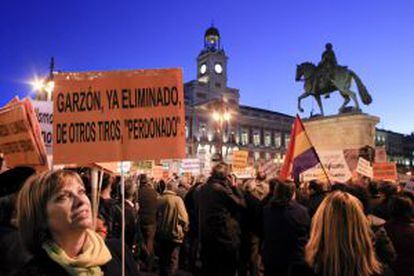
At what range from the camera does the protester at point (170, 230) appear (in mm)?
7984

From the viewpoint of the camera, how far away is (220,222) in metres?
6.16

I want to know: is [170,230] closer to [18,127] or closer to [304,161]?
[304,161]

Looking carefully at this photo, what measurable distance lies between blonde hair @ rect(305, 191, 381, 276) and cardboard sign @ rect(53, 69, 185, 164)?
1.50 meters

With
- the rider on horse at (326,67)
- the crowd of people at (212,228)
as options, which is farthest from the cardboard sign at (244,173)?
the rider on horse at (326,67)

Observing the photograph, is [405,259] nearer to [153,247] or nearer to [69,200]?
[69,200]

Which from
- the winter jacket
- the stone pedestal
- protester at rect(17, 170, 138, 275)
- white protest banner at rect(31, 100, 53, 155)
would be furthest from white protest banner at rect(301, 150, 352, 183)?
protester at rect(17, 170, 138, 275)

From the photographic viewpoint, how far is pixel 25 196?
7.51 ft

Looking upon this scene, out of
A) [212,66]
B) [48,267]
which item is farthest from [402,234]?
[212,66]

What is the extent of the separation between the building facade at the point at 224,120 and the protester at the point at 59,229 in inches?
2817

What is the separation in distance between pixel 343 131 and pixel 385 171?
7751 mm

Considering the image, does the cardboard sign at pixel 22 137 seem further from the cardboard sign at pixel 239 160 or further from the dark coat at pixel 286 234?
the cardboard sign at pixel 239 160

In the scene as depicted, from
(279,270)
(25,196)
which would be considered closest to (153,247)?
(279,270)

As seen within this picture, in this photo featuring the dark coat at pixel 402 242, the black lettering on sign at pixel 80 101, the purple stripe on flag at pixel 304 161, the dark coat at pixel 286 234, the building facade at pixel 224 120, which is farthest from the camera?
the building facade at pixel 224 120

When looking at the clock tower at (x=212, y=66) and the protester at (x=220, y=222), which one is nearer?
the protester at (x=220, y=222)
